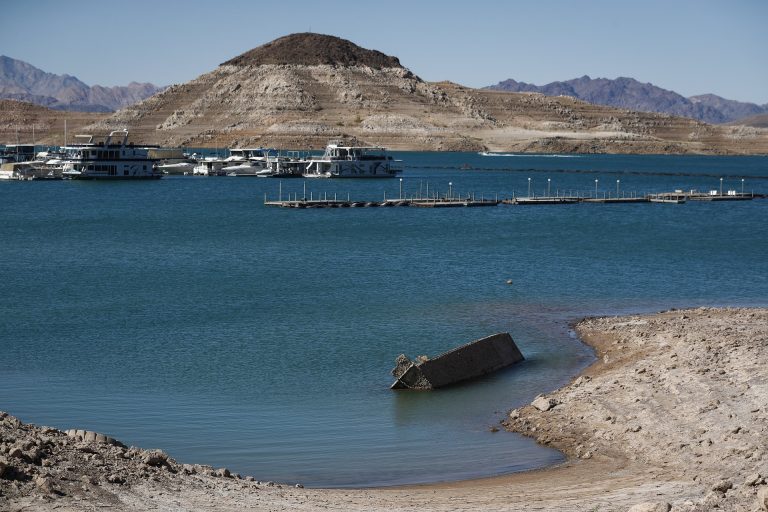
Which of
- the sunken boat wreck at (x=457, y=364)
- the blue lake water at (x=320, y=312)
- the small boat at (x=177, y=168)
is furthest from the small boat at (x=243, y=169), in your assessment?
the sunken boat wreck at (x=457, y=364)

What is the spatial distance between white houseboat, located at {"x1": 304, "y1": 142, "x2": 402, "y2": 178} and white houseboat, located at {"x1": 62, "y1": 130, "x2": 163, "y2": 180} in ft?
59.8

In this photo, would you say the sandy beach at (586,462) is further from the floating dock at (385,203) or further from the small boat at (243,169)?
the small boat at (243,169)

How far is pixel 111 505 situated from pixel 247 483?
2.79 metres

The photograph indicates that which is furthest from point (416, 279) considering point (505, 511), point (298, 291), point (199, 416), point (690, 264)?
point (505, 511)

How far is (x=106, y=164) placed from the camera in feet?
393

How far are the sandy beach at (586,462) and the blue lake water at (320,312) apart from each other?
3.88ft

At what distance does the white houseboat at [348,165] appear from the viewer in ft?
417

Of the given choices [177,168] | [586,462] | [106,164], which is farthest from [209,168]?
[586,462]

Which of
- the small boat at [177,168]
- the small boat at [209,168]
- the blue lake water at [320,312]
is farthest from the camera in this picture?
the small boat at [177,168]

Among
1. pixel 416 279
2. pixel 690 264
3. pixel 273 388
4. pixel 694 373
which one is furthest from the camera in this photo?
pixel 690 264

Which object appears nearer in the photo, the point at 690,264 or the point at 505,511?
the point at 505,511

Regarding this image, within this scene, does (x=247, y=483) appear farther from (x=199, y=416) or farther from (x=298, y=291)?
(x=298, y=291)

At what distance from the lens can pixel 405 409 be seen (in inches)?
945

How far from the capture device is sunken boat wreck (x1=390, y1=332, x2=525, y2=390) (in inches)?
1003
